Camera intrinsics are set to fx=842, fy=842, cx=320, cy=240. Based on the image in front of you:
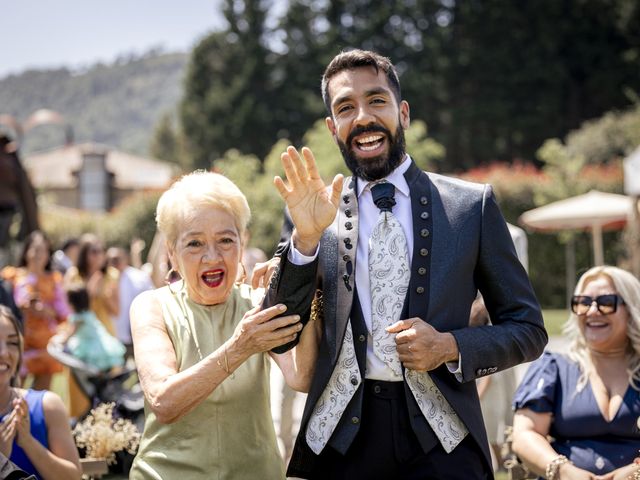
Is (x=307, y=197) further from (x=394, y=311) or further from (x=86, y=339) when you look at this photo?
(x=86, y=339)

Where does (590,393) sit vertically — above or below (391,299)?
below

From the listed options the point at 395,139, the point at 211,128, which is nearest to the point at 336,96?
the point at 395,139

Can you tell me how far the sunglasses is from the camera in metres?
4.01

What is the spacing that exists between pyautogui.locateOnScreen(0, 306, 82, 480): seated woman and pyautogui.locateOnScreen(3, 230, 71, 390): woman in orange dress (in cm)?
435

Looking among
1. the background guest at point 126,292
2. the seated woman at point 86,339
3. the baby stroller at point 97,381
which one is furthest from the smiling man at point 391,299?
the background guest at point 126,292

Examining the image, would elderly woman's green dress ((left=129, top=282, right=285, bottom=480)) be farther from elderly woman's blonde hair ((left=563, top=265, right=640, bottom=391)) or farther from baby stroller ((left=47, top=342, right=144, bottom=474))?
baby stroller ((left=47, top=342, right=144, bottom=474))

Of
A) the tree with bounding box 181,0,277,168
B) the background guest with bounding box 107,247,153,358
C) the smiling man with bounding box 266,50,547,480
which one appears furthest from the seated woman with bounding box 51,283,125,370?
the tree with bounding box 181,0,277,168

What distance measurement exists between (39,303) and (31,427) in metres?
5.25

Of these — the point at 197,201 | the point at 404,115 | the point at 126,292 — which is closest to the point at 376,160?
the point at 404,115

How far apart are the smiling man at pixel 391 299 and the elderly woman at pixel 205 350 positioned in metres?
0.17

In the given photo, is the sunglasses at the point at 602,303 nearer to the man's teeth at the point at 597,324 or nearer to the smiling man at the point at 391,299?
the man's teeth at the point at 597,324

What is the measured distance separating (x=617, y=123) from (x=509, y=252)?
31.3m

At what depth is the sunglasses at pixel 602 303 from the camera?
4.01 metres

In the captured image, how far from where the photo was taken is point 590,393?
392 centimetres
